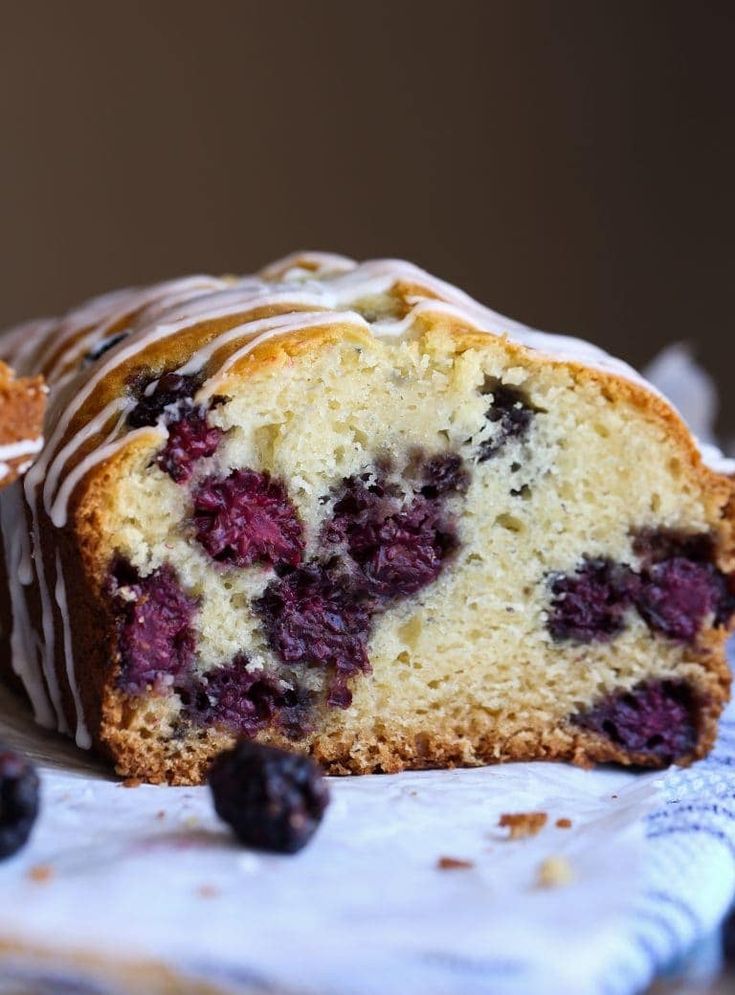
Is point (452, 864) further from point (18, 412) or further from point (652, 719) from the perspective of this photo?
point (18, 412)

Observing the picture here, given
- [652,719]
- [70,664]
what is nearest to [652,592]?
[652,719]

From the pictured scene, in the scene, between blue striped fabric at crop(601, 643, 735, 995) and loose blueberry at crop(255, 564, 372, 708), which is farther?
loose blueberry at crop(255, 564, 372, 708)

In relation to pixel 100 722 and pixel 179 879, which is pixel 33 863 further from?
pixel 100 722

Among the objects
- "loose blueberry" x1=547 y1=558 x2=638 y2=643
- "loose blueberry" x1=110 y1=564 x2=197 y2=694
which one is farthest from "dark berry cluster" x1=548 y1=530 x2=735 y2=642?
"loose blueberry" x1=110 y1=564 x2=197 y2=694

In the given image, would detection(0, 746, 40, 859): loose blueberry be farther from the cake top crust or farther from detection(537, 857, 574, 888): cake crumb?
detection(537, 857, 574, 888): cake crumb

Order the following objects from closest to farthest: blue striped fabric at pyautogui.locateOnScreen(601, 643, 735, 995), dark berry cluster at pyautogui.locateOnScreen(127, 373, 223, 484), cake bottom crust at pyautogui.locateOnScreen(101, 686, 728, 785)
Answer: blue striped fabric at pyautogui.locateOnScreen(601, 643, 735, 995)
dark berry cluster at pyautogui.locateOnScreen(127, 373, 223, 484)
cake bottom crust at pyautogui.locateOnScreen(101, 686, 728, 785)

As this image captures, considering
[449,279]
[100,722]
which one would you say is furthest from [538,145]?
[100,722]
